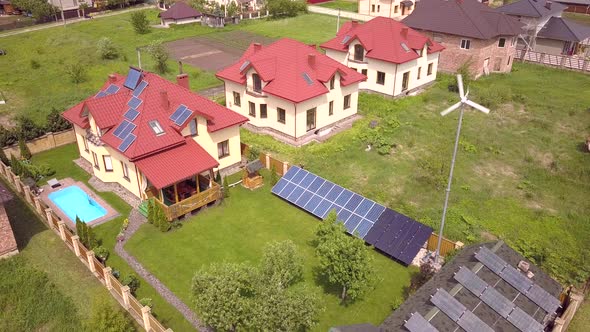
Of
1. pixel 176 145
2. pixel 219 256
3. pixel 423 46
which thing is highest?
pixel 423 46

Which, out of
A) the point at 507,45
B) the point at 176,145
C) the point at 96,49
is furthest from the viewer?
the point at 96,49

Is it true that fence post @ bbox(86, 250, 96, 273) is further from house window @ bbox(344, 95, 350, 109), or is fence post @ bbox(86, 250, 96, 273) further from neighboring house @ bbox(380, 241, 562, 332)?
house window @ bbox(344, 95, 350, 109)

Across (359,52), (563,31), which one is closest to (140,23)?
(359,52)

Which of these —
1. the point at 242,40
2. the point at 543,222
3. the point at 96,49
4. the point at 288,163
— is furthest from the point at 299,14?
the point at 543,222

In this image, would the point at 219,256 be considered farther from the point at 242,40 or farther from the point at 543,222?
the point at 242,40

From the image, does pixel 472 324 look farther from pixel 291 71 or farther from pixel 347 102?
pixel 347 102

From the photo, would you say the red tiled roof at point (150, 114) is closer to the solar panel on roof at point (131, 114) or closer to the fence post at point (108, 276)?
the solar panel on roof at point (131, 114)
